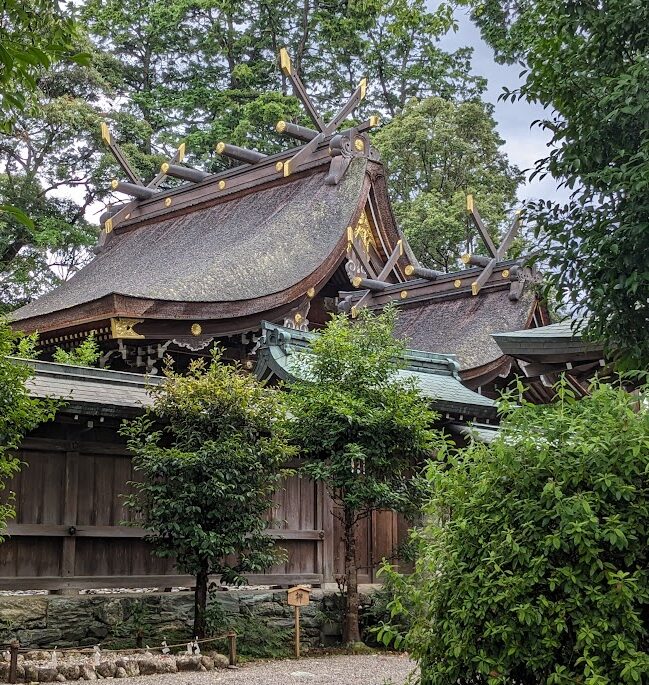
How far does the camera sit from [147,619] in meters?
11.3

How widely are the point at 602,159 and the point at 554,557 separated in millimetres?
3913

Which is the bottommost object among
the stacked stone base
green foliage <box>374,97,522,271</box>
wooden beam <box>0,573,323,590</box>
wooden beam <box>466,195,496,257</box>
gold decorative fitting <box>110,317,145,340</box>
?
the stacked stone base

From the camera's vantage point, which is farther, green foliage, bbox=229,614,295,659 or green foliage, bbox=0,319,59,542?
green foliage, bbox=229,614,295,659

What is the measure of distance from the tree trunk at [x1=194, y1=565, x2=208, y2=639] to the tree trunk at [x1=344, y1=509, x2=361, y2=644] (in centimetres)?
215

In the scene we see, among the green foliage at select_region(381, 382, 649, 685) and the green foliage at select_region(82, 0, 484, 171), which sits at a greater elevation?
the green foliage at select_region(82, 0, 484, 171)

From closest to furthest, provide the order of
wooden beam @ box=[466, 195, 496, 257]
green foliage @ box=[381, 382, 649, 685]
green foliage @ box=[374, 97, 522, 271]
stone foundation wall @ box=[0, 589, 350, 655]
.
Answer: green foliage @ box=[381, 382, 649, 685], stone foundation wall @ box=[0, 589, 350, 655], wooden beam @ box=[466, 195, 496, 257], green foliage @ box=[374, 97, 522, 271]

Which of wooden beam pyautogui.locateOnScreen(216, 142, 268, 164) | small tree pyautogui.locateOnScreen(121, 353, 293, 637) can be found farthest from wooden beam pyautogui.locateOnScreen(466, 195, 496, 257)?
small tree pyautogui.locateOnScreen(121, 353, 293, 637)

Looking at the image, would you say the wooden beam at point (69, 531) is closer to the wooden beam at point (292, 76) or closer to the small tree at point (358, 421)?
the small tree at point (358, 421)

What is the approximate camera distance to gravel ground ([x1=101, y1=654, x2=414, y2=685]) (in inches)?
369

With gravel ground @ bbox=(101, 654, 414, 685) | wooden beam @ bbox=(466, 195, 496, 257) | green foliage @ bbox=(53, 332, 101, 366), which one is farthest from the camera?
wooden beam @ bbox=(466, 195, 496, 257)

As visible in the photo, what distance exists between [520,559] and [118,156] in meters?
20.8

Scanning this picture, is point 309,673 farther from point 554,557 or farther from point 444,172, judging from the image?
point 444,172

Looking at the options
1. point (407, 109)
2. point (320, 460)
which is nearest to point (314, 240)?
point (320, 460)

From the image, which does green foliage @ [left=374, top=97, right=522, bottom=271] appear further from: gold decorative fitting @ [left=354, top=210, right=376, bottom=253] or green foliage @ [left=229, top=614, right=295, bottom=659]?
green foliage @ [left=229, top=614, right=295, bottom=659]
